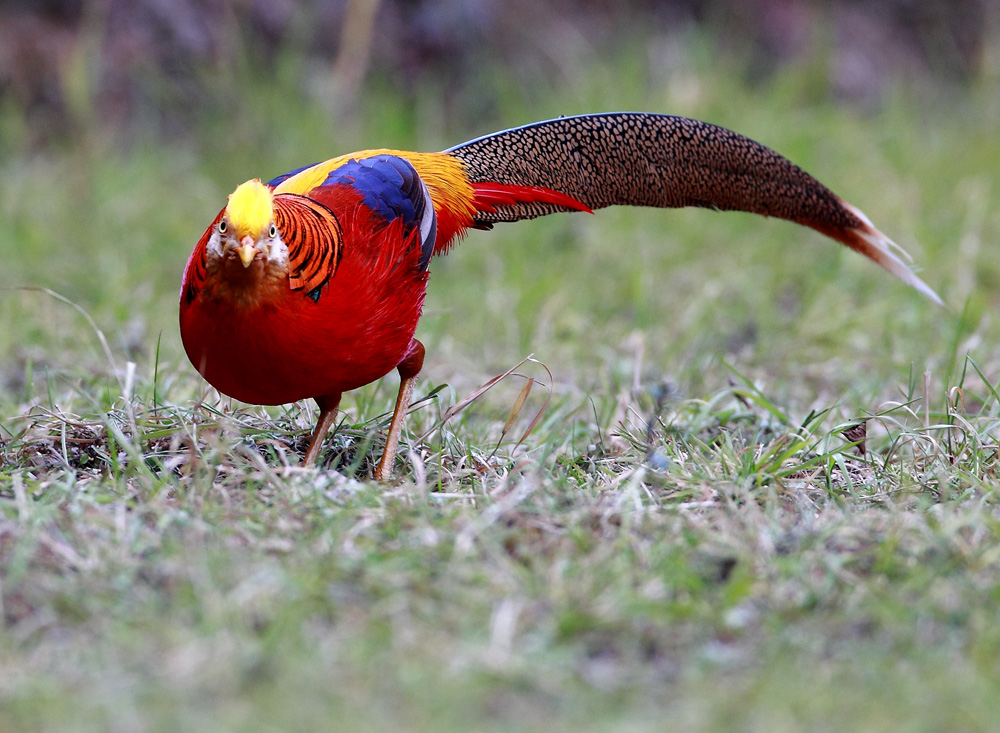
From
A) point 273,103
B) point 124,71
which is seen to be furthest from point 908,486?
point 124,71

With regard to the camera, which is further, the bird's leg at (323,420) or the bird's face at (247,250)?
the bird's leg at (323,420)

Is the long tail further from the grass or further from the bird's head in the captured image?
the bird's head

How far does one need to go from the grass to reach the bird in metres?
0.22

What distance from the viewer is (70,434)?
113 inches

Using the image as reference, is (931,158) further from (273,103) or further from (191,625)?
(191,625)

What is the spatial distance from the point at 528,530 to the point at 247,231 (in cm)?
84

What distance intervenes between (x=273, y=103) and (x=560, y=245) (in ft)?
6.49

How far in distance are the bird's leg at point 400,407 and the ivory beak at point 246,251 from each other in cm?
77

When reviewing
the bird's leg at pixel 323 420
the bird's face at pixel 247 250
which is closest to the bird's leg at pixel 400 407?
the bird's leg at pixel 323 420

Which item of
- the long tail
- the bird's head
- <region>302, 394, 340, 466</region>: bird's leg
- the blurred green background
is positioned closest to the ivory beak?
the bird's head

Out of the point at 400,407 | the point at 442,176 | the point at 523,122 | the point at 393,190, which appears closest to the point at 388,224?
the point at 393,190

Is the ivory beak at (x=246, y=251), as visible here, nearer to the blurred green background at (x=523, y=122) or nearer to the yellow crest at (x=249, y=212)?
the yellow crest at (x=249, y=212)

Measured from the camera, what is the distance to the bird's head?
88.3 inches

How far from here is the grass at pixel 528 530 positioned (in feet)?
5.90
